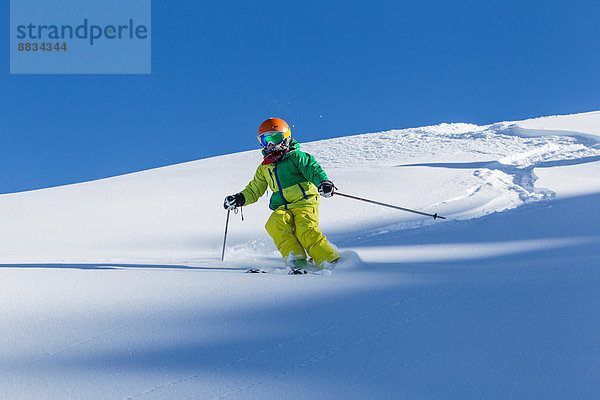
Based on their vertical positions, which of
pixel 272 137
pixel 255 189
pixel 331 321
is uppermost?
pixel 272 137

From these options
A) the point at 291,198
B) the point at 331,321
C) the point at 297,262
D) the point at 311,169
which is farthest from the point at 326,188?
the point at 331,321

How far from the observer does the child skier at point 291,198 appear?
474 centimetres

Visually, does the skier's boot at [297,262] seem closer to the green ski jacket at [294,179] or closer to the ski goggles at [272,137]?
the green ski jacket at [294,179]

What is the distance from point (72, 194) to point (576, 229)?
407 inches

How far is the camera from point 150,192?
1214 centimetres

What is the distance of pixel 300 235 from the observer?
4793 millimetres

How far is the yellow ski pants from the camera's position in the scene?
4680 millimetres

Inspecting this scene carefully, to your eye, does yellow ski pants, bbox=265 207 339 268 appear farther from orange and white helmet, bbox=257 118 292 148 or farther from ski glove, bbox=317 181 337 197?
orange and white helmet, bbox=257 118 292 148

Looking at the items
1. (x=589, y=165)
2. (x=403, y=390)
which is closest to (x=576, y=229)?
(x=403, y=390)

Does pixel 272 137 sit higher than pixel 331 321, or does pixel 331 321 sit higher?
pixel 272 137

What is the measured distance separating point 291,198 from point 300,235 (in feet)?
1.24

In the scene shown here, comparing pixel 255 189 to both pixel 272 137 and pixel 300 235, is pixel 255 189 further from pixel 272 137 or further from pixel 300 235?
pixel 300 235

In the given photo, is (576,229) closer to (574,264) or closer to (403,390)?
(574,264)

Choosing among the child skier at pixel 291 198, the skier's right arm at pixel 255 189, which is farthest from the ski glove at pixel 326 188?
the skier's right arm at pixel 255 189
